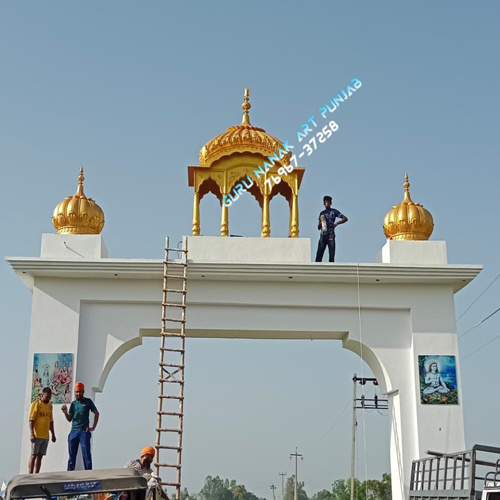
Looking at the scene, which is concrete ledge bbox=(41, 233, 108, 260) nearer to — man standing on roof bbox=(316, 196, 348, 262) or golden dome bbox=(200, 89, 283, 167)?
golden dome bbox=(200, 89, 283, 167)

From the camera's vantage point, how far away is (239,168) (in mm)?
13781

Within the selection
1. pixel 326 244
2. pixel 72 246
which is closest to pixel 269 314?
pixel 326 244

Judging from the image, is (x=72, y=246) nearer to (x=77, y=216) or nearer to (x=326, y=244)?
(x=77, y=216)

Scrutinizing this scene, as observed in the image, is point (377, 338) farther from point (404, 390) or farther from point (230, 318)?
point (230, 318)

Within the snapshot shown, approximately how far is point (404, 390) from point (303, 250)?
2754 millimetres

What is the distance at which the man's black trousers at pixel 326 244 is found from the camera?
1353cm

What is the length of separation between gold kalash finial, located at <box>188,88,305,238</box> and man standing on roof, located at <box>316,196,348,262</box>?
1.41 ft

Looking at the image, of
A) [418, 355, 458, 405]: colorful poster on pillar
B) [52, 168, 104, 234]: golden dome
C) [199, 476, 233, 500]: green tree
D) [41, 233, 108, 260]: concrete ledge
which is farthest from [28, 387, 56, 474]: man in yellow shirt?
[199, 476, 233, 500]: green tree

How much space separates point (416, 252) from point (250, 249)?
2.73 m

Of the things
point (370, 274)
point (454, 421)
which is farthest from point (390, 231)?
point (454, 421)

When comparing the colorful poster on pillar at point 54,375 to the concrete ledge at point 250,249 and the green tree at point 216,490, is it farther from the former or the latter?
the green tree at point 216,490

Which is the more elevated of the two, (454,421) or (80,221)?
(80,221)

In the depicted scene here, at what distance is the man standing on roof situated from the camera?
1357 cm

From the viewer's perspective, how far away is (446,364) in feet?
41.8
